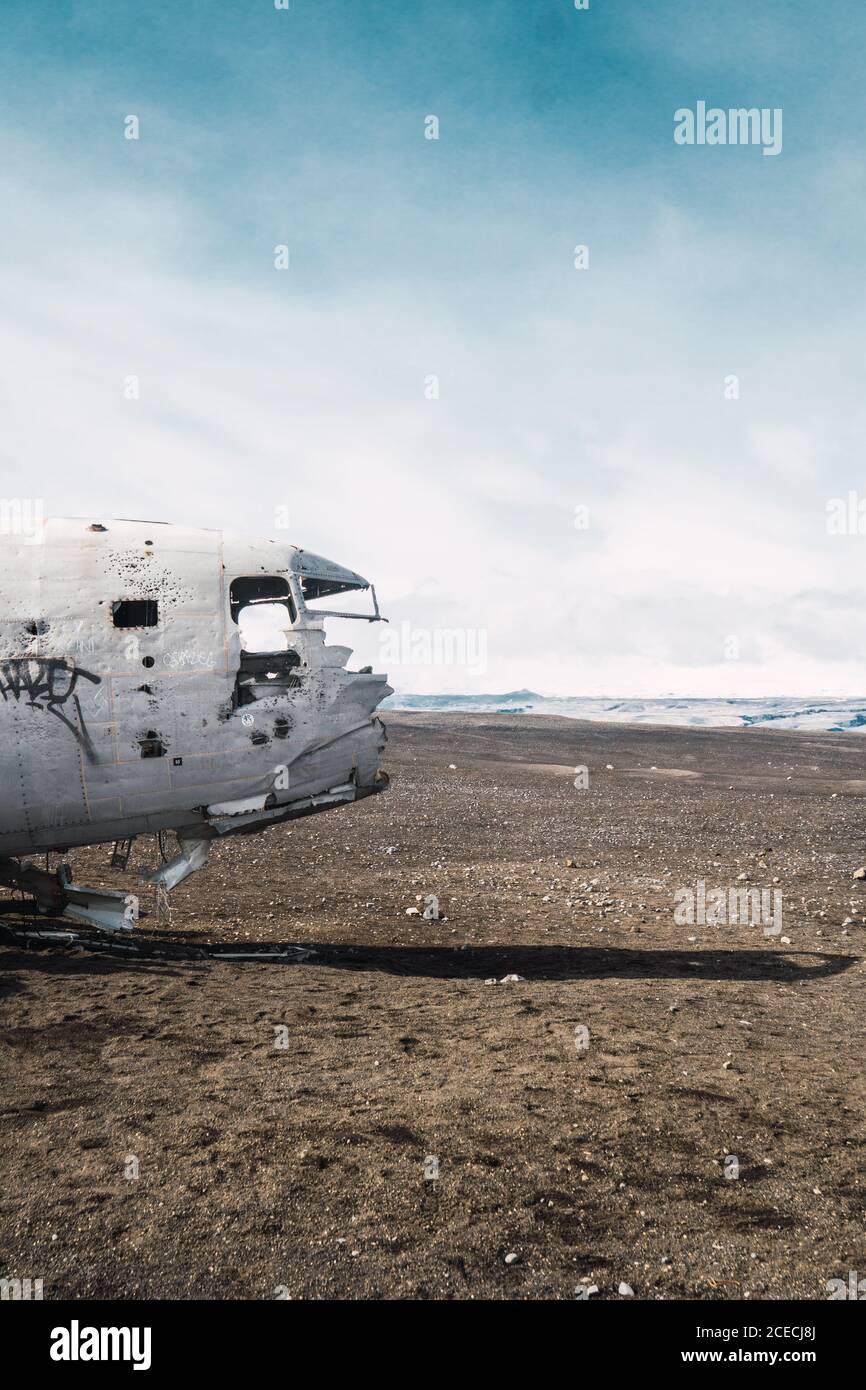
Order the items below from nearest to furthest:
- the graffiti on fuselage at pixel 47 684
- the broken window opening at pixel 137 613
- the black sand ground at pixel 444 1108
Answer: the black sand ground at pixel 444 1108, the graffiti on fuselage at pixel 47 684, the broken window opening at pixel 137 613

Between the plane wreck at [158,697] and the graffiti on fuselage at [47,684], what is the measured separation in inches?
A: 0.9

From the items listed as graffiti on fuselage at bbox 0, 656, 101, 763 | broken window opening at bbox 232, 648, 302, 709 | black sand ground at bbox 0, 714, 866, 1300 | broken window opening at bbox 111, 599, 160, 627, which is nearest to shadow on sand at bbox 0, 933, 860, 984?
black sand ground at bbox 0, 714, 866, 1300

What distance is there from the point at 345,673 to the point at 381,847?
13.5 meters

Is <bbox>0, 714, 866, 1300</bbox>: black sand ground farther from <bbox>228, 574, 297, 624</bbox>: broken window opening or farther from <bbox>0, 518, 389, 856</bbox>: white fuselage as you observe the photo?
<bbox>228, 574, 297, 624</bbox>: broken window opening

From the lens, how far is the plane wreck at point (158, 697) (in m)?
12.2

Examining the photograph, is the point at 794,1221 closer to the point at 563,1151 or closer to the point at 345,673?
the point at 563,1151

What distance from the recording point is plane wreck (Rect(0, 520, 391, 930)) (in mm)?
12188

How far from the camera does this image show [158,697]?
12.5 m

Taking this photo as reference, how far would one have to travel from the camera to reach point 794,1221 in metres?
5.64

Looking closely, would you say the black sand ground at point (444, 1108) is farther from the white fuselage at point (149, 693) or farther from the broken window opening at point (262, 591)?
the broken window opening at point (262, 591)

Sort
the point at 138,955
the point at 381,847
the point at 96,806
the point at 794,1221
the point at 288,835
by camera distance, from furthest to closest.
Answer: the point at 288,835, the point at 381,847, the point at 138,955, the point at 96,806, the point at 794,1221

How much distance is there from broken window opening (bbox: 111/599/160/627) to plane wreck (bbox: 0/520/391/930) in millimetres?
23

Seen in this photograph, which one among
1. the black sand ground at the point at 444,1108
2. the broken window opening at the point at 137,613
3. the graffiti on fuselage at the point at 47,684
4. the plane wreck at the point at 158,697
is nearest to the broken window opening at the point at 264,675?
the plane wreck at the point at 158,697
